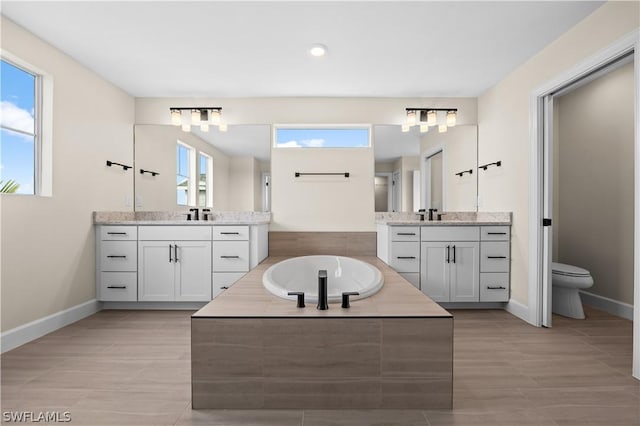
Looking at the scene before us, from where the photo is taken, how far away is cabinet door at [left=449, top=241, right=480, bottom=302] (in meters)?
3.12

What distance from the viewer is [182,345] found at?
92.9 inches

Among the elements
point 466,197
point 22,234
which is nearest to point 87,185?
point 22,234

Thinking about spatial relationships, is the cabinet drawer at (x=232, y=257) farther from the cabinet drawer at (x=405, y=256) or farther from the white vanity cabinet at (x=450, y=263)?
the white vanity cabinet at (x=450, y=263)

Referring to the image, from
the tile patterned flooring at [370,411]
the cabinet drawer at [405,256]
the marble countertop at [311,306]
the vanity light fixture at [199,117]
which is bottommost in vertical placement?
the tile patterned flooring at [370,411]

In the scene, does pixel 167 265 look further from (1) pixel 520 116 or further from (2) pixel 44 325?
(1) pixel 520 116

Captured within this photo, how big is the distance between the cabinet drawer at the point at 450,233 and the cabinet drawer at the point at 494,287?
0.38m

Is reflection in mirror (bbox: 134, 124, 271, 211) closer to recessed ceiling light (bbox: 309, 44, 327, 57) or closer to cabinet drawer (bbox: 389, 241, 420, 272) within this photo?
recessed ceiling light (bbox: 309, 44, 327, 57)

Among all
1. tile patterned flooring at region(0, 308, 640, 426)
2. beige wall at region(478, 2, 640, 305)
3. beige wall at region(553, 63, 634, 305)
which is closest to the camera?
tile patterned flooring at region(0, 308, 640, 426)

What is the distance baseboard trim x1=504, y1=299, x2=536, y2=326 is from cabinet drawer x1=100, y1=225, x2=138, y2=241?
3495mm

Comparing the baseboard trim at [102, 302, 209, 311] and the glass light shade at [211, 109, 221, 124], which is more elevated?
the glass light shade at [211, 109, 221, 124]

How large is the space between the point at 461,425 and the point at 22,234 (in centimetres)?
290

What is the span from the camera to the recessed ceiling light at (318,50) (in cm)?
253

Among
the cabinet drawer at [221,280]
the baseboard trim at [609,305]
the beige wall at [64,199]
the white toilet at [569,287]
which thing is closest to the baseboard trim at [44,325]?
the beige wall at [64,199]

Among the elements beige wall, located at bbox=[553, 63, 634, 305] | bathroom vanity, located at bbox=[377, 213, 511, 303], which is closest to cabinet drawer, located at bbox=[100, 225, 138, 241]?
bathroom vanity, located at bbox=[377, 213, 511, 303]
